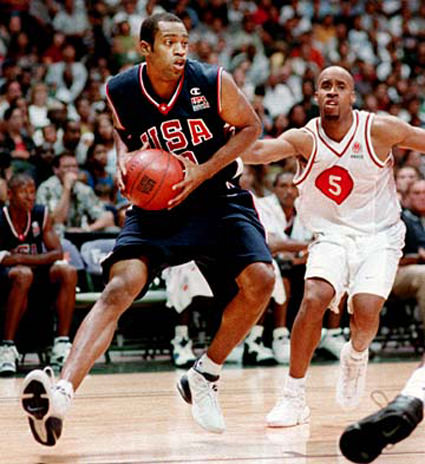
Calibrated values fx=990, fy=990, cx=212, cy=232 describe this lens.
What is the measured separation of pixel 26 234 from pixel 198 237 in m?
3.74

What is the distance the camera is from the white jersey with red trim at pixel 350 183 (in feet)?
→ 16.9

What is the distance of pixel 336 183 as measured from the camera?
519 cm

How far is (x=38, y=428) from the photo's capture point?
3.86m

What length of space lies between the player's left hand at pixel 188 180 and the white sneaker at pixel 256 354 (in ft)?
12.8

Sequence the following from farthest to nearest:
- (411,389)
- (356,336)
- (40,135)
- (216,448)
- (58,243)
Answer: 1. (40,135)
2. (58,243)
3. (356,336)
4. (216,448)
5. (411,389)

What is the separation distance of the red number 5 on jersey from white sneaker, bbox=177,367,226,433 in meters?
1.19

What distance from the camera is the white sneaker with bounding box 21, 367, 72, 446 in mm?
3805

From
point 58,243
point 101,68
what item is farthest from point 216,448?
point 101,68

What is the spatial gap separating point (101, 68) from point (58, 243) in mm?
4702

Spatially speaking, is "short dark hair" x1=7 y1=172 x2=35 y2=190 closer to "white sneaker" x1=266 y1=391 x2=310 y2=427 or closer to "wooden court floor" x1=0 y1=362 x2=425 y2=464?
"wooden court floor" x1=0 y1=362 x2=425 y2=464

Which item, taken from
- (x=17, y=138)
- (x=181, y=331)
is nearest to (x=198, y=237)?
(x=181, y=331)

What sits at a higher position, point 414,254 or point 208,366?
point 208,366

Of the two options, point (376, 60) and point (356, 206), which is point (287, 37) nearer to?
point (376, 60)

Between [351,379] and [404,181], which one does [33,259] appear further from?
[404,181]
